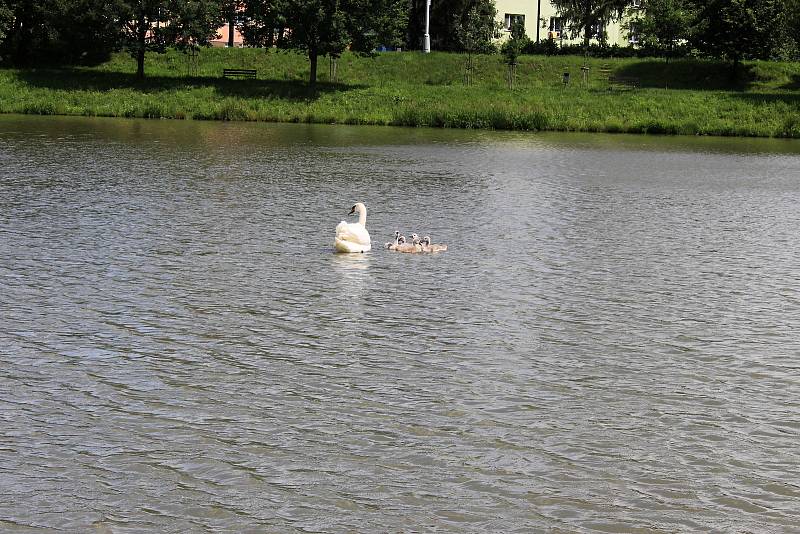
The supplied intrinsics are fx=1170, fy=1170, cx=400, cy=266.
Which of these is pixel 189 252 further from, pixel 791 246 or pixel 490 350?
pixel 791 246

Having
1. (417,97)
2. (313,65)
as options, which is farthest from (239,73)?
(417,97)

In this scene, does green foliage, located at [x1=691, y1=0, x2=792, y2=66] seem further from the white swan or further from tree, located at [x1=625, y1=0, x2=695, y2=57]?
the white swan

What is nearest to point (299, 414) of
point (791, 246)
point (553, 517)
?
point (553, 517)

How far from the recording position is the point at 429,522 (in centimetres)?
883

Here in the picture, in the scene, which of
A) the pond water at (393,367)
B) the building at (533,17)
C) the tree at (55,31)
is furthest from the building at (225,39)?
the pond water at (393,367)

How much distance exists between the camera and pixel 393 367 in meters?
13.2

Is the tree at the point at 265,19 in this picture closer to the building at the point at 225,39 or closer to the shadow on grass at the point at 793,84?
the building at the point at 225,39

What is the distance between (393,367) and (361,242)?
794 centimetres

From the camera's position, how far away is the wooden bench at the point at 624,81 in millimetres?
79812

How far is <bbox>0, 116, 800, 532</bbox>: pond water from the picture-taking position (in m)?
9.28

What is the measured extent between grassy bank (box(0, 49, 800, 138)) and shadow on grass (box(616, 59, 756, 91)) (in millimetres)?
143

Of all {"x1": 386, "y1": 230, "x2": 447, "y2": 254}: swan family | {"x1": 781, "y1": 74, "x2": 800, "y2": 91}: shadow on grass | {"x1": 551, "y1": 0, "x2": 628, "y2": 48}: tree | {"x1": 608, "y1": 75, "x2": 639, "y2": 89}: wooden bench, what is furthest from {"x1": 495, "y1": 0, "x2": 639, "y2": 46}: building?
{"x1": 386, "y1": 230, "x2": 447, "y2": 254}: swan family

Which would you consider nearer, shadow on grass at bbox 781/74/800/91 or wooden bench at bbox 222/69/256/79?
wooden bench at bbox 222/69/256/79

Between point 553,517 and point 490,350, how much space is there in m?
5.28
